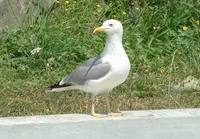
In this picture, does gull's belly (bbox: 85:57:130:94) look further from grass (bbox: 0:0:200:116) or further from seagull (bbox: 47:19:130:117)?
grass (bbox: 0:0:200:116)

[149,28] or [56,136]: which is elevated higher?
[149,28]

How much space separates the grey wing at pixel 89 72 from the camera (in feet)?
14.4

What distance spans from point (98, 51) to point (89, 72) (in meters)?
2.48

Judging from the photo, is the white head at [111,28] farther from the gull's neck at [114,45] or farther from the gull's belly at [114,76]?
the gull's belly at [114,76]

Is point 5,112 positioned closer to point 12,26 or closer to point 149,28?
point 12,26

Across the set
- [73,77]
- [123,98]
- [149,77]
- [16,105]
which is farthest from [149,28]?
[73,77]

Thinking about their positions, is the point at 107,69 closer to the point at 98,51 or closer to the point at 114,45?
the point at 114,45

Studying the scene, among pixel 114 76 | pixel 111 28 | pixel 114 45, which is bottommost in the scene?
→ pixel 114 76

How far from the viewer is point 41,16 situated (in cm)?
759

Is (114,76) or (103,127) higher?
(114,76)

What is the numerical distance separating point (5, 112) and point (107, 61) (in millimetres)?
1397

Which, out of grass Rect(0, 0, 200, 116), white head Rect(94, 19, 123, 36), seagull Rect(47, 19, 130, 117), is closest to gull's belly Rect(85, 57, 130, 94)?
seagull Rect(47, 19, 130, 117)

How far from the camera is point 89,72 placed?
4484 millimetres

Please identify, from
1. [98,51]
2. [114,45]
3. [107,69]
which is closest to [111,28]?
[114,45]
